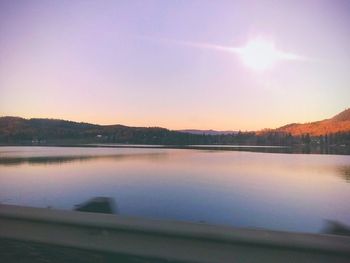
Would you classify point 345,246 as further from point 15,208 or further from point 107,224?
point 15,208

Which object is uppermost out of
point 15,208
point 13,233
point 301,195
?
point 15,208

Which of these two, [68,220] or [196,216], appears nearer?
[68,220]

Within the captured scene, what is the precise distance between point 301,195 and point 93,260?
18784 mm

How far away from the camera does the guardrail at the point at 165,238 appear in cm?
348

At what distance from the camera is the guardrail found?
3480 mm

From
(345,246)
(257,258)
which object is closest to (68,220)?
(257,258)

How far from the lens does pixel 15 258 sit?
14.9ft

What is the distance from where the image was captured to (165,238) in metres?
3.90

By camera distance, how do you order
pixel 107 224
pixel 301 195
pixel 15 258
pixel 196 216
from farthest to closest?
pixel 301 195
pixel 196 216
pixel 15 258
pixel 107 224

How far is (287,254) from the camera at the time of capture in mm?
3523

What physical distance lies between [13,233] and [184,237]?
213cm

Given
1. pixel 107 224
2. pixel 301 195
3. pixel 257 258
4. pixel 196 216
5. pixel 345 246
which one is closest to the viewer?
pixel 345 246

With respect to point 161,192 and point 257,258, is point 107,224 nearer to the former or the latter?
point 257,258

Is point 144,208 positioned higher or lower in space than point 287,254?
lower
